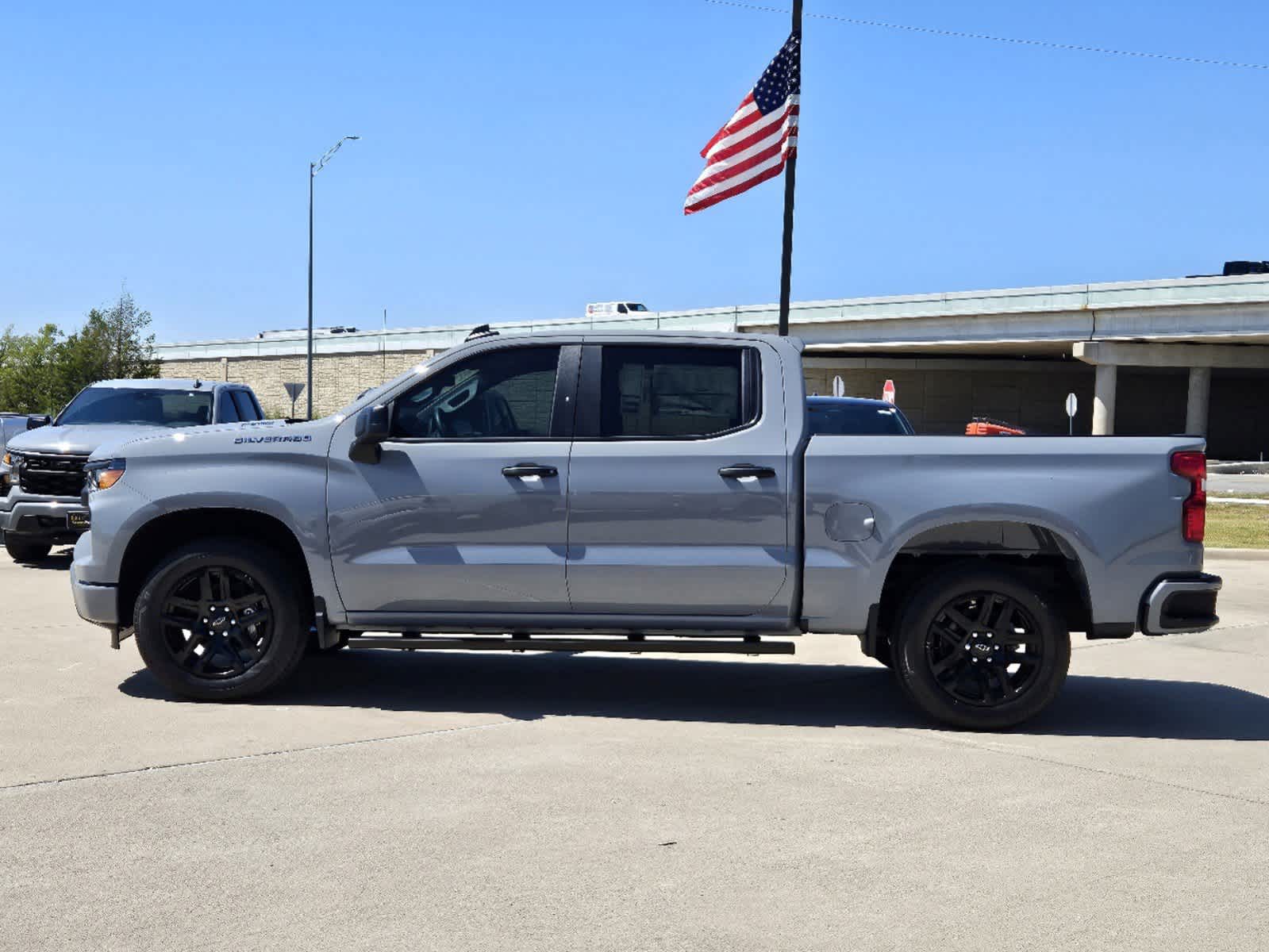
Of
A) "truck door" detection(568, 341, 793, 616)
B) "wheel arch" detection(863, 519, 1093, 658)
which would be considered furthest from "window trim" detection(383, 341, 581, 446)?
"wheel arch" detection(863, 519, 1093, 658)

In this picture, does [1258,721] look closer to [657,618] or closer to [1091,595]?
[1091,595]

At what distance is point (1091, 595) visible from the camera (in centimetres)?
731

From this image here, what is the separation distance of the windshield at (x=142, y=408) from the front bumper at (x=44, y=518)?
1.26m

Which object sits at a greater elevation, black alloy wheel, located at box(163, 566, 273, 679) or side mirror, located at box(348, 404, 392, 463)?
side mirror, located at box(348, 404, 392, 463)

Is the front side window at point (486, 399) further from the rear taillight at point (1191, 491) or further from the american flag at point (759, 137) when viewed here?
the american flag at point (759, 137)

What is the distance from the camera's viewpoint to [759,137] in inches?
658

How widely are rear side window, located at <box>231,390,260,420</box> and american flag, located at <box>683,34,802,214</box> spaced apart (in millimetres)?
5449

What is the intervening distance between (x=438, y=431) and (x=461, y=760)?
188cm

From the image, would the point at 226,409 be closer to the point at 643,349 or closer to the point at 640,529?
the point at 643,349

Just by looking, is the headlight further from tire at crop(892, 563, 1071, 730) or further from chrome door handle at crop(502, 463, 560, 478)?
tire at crop(892, 563, 1071, 730)

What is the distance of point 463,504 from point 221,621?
4.77ft

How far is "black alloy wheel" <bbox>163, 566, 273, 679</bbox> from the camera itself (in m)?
7.59

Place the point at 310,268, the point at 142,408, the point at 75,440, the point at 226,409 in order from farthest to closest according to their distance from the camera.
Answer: the point at 310,268, the point at 226,409, the point at 142,408, the point at 75,440

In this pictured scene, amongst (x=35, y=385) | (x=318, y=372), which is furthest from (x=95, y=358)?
(x=318, y=372)
